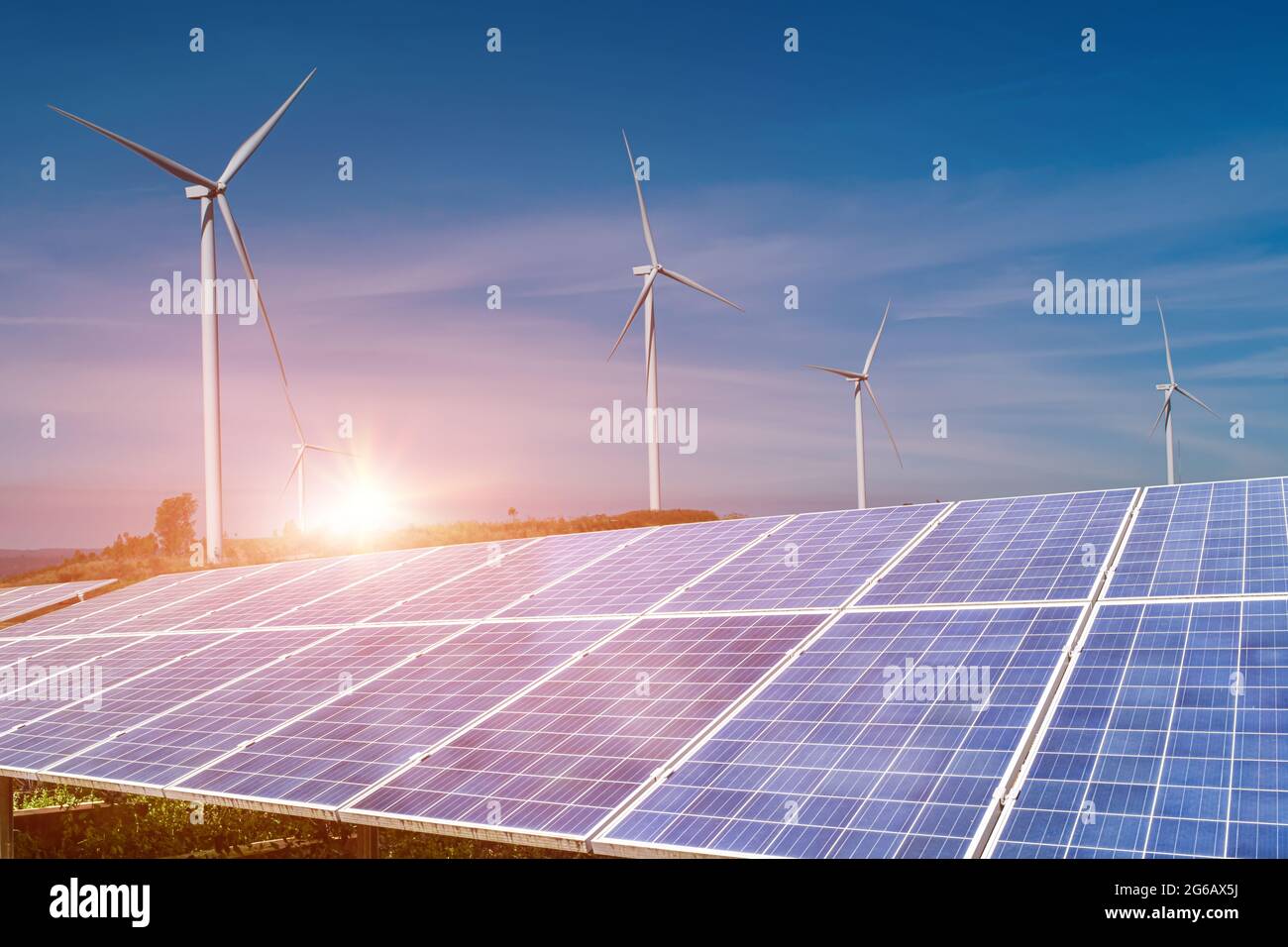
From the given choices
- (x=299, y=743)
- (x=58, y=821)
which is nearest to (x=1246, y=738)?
(x=299, y=743)

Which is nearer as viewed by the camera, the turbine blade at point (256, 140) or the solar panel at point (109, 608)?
the solar panel at point (109, 608)

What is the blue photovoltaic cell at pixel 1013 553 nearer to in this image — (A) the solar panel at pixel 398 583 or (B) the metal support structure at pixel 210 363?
(A) the solar panel at pixel 398 583

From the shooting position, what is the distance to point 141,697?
2517 centimetres

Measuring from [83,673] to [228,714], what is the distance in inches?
378

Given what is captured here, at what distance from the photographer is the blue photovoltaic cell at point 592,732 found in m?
15.1

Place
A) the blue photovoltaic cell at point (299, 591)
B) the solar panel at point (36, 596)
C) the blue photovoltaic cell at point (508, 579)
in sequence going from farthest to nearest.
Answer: the solar panel at point (36, 596) → the blue photovoltaic cell at point (299, 591) → the blue photovoltaic cell at point (508, 579)

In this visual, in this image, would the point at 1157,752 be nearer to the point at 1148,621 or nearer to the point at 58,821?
the point at 1148,621

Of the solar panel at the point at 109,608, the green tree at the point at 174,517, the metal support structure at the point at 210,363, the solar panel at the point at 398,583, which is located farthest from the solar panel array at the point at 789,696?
the green tree at the point at 174,517

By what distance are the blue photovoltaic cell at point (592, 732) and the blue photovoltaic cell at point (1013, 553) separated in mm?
2646

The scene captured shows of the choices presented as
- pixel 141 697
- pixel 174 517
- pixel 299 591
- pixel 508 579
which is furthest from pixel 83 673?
pixel 174 517

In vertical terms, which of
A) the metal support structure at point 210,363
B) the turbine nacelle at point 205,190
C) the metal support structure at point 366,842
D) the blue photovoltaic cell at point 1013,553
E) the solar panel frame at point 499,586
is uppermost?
the turbine nacelle at point 205,190

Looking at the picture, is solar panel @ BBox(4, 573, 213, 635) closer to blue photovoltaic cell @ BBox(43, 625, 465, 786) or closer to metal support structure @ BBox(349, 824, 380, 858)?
blue photovoltaic cell @ BBox(43, 625, 465, 786)

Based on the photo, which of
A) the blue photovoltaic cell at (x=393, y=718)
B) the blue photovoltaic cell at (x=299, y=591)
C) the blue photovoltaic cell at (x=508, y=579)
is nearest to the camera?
the blue photovoltaic cell at (x=393, y=718)
